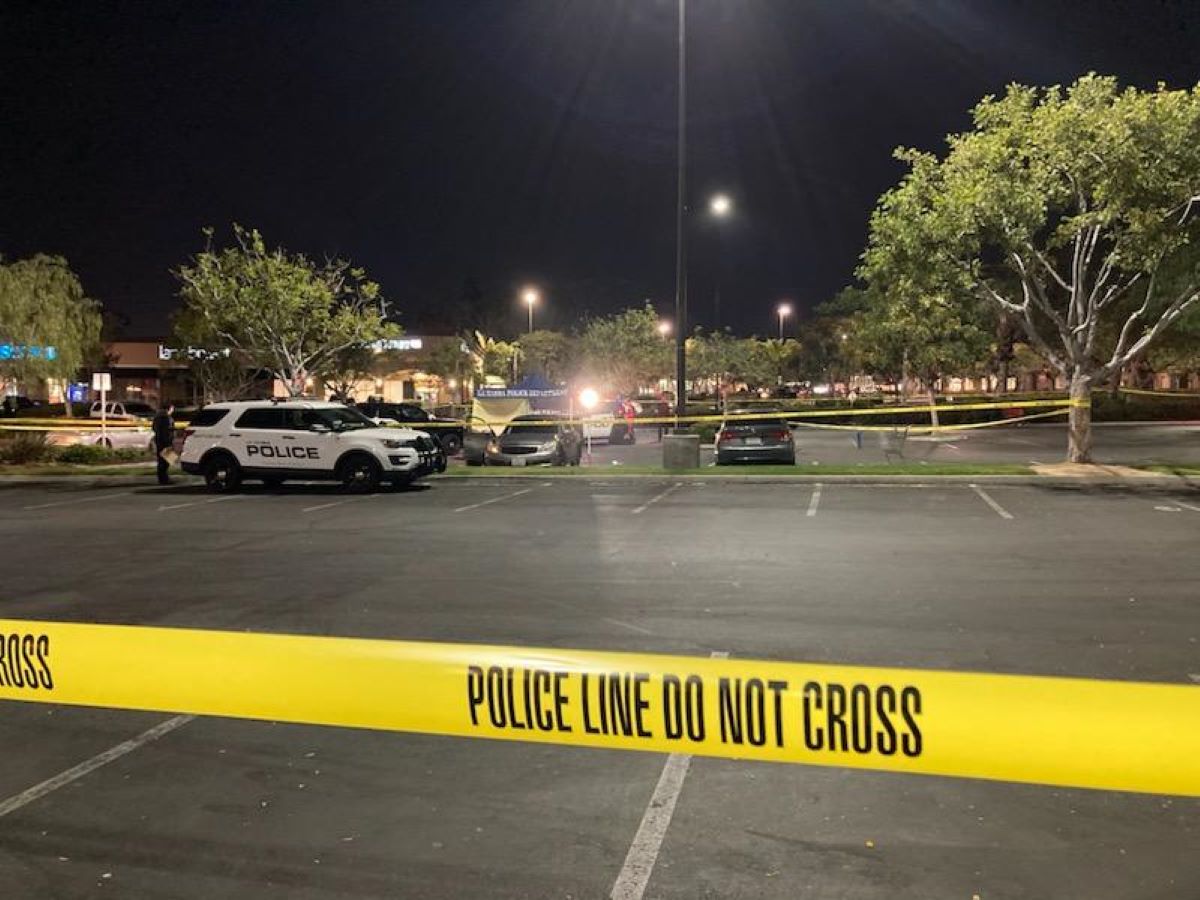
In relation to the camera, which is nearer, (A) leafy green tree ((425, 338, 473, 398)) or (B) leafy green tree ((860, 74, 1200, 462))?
(B) leafy green tree ((860, 74, 1200, 462))

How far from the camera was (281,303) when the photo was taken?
27797 millimetres

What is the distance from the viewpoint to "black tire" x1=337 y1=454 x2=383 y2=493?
17.1 metres

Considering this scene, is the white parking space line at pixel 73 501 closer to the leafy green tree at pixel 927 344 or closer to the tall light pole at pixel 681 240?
the tall light pole at pixel 681 240

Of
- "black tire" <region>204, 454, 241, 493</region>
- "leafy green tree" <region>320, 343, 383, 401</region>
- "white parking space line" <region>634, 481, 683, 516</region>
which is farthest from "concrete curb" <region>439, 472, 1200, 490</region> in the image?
A: "leafy green tree" <region>320, 343, 383, 401</region>

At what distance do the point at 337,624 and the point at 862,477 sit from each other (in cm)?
1326

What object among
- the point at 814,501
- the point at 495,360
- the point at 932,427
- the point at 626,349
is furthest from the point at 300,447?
the point at 495,360

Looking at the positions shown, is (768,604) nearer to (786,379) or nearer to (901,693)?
(901,693)

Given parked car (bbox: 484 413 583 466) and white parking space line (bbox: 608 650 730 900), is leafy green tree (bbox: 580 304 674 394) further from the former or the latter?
white parking space line (bbox: 608 650 730 900)

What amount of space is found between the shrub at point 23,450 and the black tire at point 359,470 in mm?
11900

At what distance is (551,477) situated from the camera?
64.5 feet

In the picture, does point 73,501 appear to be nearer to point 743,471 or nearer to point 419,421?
point 743,471

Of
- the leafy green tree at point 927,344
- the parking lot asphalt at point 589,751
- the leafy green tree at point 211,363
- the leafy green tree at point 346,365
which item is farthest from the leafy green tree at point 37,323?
the leafy green tree at point 927,344

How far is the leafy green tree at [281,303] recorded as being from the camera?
2784 cm

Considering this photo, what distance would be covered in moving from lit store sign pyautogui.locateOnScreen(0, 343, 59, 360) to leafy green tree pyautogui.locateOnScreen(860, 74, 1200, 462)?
3820 centimetres
